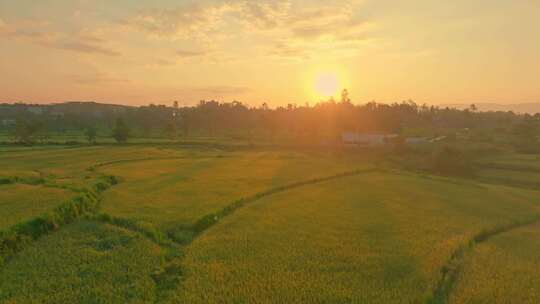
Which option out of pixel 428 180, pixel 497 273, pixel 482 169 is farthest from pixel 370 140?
pixel 497 273

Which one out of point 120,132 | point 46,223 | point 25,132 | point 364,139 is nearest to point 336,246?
point 46,223

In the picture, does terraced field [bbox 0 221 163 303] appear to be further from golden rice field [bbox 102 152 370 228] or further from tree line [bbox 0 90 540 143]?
tree line [bbox 0 90 540 143]

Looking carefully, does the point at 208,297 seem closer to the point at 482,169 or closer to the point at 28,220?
the point at 28,220

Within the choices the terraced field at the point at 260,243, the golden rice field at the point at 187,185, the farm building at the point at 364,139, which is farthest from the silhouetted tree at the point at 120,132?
the farm building at the point at 364,139

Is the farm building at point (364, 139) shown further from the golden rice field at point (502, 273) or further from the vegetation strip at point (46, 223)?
the vegetation strip at point (46, 223)

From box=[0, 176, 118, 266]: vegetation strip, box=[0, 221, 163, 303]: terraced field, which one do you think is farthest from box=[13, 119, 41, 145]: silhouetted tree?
box=[0, 221, 163, 303]: terraced field

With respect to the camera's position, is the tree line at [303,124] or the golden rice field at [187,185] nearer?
the golden rice field at [187,185]

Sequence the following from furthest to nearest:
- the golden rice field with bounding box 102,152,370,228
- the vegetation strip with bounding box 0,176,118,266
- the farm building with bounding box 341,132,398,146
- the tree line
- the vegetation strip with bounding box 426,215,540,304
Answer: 1. the tree line
2. the farm building with bounding box 341,132,398,146
3. the golden rice field with bounding box 102,152,370,228
4. the vegetation strip with bounding box 0,176,118,266
5. the vegetation strip with bounding box 426,215,540,304
